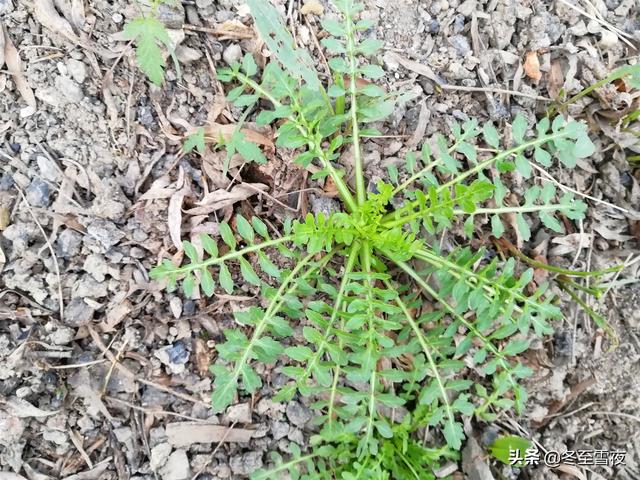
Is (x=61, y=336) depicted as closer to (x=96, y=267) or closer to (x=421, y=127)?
(x=96, y=267)

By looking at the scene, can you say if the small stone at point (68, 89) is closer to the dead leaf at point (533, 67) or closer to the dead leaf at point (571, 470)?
the dead leaf at point (533, 67)

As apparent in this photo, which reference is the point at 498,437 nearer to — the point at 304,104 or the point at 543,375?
the point at 543,375

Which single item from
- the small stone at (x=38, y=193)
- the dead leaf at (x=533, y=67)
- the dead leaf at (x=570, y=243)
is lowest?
the dead leaf at (x=570, y=243)

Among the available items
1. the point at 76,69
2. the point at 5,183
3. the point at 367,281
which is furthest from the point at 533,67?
the point at 5,183

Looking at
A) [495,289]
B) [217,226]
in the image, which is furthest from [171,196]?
[495,289]

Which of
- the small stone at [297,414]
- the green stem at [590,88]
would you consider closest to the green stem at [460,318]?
the small stone at [297,414]
